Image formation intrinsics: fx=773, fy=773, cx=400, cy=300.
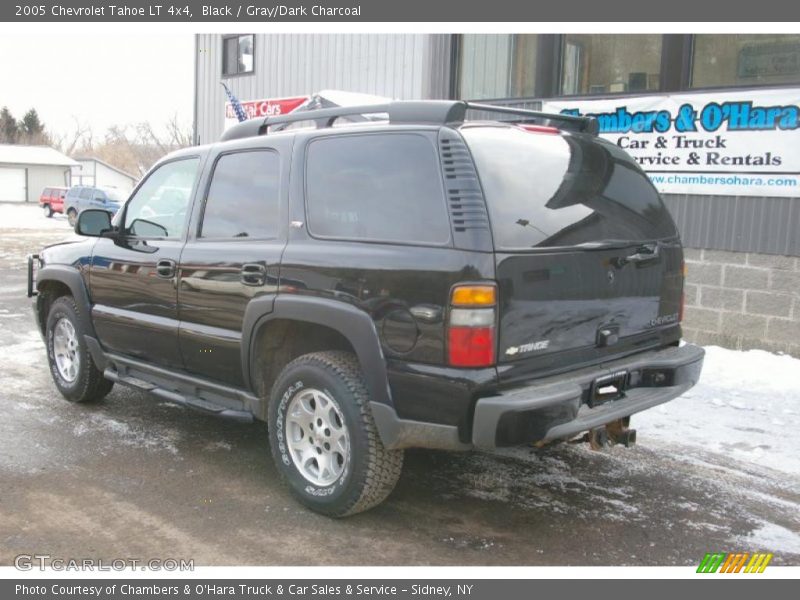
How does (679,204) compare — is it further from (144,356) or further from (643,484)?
(144,356)

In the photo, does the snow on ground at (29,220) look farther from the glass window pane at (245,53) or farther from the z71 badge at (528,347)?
the z71 badge at (528,347)

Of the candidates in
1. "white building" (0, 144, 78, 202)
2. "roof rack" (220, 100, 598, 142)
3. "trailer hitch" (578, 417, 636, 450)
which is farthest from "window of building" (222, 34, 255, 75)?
"white building" (0, 144, 78, 202)

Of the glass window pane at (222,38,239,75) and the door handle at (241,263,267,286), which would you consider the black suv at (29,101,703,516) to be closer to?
the door handle at (241,263,267,286)

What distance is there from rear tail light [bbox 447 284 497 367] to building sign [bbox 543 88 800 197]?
5679 millimetres

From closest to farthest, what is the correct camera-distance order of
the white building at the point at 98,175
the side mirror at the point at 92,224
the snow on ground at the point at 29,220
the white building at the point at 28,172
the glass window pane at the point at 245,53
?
1. the side mirror at the point at 92,224
2. the glass window pane at the point at 245,53
3. the snow on ground at the point at 29,220
4. the white building at the point at 28,172
5. the white building at the point at 98,175

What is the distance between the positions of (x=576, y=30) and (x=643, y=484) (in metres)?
6.60

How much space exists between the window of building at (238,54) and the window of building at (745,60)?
917 cm

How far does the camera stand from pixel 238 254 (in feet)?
14.5

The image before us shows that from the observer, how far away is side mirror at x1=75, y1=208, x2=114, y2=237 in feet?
17.8

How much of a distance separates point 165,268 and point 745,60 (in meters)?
6.46

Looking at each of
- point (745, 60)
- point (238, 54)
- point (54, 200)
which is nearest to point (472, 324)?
point (745, 60)

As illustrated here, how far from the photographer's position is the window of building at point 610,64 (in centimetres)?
891

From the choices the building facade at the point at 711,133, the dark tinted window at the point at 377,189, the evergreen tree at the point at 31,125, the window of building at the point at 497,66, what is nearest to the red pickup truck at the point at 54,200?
the window of building at the point at 497,66

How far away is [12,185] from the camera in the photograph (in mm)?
59594
